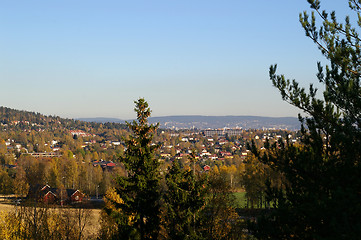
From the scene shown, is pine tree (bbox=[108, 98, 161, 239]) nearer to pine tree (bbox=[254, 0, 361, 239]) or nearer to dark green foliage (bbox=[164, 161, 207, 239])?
dark green foliage (bbox=[164, 161, 207, 239])

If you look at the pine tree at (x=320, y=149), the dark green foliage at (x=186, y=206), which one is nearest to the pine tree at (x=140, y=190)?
the dark green foliage at (x=186, y=206)

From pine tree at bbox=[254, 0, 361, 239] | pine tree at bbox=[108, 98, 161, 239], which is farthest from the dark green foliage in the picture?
pine tree at bbox=[254, 0, 361, 239]

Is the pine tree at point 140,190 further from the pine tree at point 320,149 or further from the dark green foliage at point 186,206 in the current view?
the pine tree at point 320,149

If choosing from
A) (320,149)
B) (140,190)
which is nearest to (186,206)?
(140,190)

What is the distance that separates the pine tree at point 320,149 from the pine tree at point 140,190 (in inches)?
352

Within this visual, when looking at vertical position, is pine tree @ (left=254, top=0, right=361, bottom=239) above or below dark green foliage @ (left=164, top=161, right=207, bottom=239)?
above

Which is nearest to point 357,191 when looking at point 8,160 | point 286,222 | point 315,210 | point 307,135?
point 315,210

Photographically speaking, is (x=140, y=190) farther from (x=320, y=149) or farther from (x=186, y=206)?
(x=320, y=149)

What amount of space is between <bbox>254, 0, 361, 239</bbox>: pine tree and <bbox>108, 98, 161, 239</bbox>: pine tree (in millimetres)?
8931

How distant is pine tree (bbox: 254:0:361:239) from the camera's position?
10414 mm

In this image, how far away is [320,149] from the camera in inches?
481

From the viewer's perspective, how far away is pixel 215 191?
2145 centimetres

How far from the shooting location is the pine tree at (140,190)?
65.5ft

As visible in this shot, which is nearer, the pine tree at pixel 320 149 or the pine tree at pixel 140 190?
the pine tree at pixel 320 149
